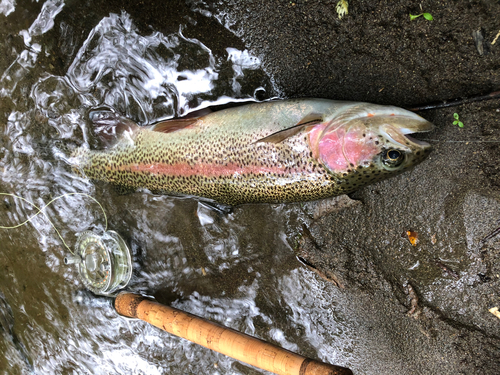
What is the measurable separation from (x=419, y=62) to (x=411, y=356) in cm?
267

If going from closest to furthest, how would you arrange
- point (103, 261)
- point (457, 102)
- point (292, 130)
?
point (292, 130) → point (457, 102) → point (103, 261)

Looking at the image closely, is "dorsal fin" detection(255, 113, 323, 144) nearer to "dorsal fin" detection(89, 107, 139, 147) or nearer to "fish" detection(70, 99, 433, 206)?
"fish" detection(70, 99, 433, 206)

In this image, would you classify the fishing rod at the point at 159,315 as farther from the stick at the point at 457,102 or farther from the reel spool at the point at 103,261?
the stick at the point at 457,102

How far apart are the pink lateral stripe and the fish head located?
Result: 0.42 meters

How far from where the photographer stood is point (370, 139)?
2365 mm

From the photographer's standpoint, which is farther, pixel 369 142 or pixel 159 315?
pixel 159 315

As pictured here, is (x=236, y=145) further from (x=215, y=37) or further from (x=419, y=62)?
(x=419, y=62)

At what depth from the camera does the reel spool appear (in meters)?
3.51

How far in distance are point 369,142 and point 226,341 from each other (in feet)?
6.51

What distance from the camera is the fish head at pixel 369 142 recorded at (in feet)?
7.69

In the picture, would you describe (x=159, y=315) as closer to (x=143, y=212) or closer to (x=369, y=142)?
(x=143, y=212)

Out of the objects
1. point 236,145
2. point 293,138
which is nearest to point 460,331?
point 293,138

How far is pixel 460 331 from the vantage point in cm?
293

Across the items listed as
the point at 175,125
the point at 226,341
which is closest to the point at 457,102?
the point at 175,125
